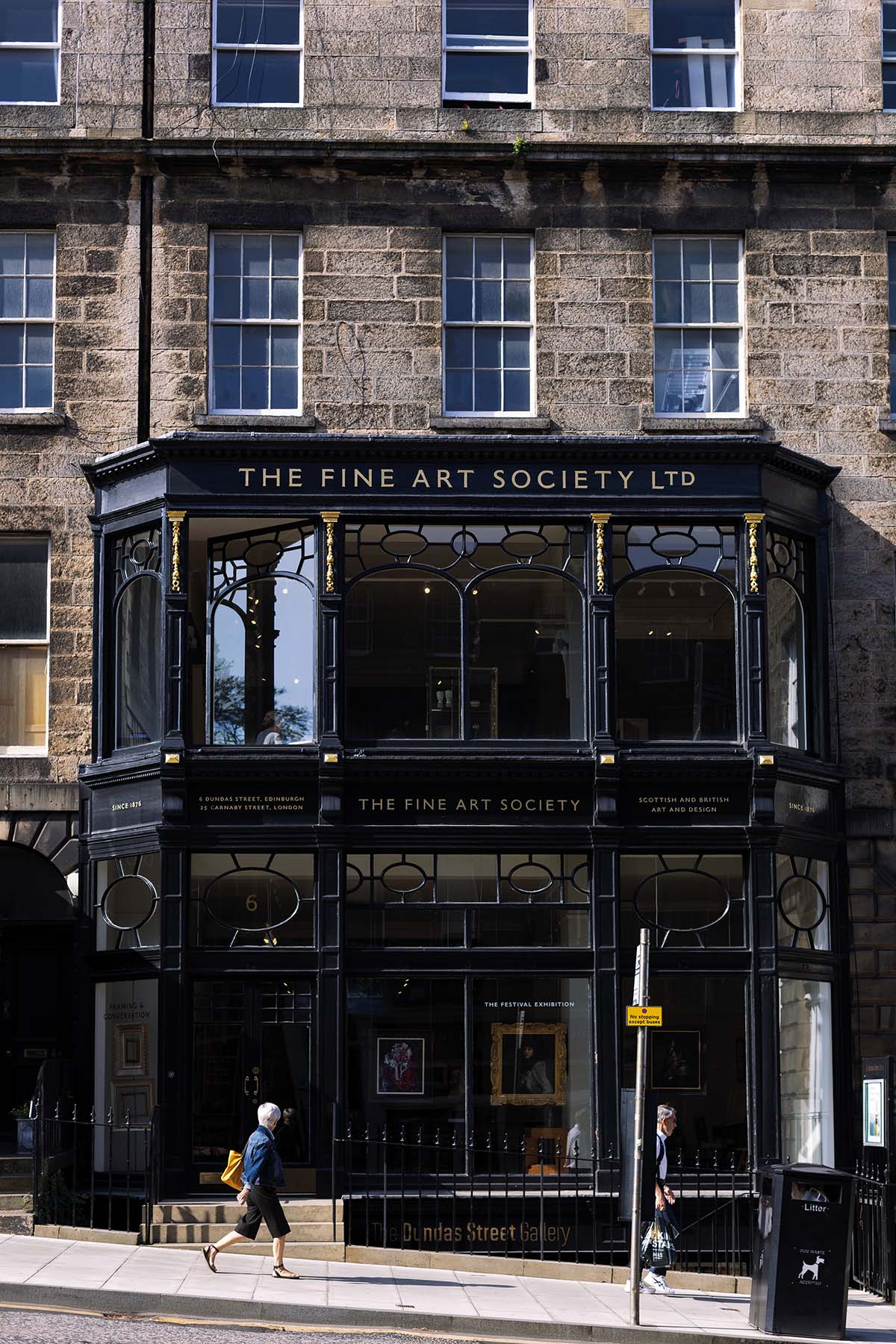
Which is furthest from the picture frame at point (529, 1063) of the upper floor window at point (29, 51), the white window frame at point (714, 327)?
the upper floor window at point (29, 51)

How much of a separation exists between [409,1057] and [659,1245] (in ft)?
11.9

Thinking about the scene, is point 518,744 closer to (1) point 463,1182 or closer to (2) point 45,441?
(1) point 463,1182

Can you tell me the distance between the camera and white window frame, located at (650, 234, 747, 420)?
21.8 m

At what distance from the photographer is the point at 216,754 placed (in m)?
20.1

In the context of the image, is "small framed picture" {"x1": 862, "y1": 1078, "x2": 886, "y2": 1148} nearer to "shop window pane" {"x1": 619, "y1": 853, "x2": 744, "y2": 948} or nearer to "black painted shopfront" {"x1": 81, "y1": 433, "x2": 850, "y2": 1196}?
"black painted shopfront" {"x1": 81, "y1": 433, "x2": 850, "y2": 1196}

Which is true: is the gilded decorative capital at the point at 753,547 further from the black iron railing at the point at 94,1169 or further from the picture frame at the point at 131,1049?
the black iron railing at the point at 94,1169

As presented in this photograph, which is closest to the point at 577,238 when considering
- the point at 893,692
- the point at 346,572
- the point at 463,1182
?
the point at 346,572

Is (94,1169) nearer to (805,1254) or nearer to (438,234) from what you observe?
(805,1254)

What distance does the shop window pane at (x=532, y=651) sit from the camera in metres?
20.6

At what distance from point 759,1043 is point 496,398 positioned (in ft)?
25.7

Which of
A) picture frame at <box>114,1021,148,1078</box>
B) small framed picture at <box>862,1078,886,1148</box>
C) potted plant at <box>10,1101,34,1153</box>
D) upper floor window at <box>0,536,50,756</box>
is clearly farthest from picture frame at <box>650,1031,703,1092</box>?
upper floor window at <box>0,536,50,756</box>

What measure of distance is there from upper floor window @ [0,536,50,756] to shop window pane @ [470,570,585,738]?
16.4 feet

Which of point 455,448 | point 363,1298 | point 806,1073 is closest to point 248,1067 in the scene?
point 363,1298

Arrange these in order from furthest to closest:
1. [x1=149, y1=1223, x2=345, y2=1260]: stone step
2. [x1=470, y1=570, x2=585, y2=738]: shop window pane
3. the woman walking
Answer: [x1=470, y1=570, x2=585, y2=738]: shop window pane → [x1=149, y1=1223, x2=345, y2=1260]: stone step → the woman walking
